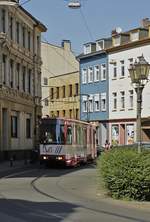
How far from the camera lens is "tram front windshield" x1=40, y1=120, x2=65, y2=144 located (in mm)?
40781

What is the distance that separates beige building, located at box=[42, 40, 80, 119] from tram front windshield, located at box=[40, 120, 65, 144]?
40.1 m

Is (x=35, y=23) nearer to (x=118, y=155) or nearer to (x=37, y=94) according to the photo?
(x=37, y=94)

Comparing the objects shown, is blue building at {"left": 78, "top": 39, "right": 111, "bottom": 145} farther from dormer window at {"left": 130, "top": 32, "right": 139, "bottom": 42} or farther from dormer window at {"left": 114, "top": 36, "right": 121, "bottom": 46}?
dormer window at {"left": 130, "top": 32, "right": 139, "bottom": 42}

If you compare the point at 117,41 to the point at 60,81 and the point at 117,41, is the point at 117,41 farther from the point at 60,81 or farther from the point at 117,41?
the point at 60,81

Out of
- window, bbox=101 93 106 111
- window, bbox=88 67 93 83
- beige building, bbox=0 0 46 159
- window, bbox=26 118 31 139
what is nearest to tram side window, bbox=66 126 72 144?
beige building, bbox=0 0 46 159

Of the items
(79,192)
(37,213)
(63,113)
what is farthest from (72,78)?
(37,213)

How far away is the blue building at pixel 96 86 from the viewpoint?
7475cm

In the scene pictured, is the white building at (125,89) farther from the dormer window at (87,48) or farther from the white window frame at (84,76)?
the dormer window at (87,48)

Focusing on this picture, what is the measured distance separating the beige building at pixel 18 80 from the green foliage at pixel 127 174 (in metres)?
28.7

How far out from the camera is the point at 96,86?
76188 millimetres

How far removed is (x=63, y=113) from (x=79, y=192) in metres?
63.2

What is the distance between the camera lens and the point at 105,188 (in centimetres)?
2145

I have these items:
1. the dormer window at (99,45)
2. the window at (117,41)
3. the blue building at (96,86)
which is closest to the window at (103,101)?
the blue building at (96,86)

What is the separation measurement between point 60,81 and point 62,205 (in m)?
67.9
